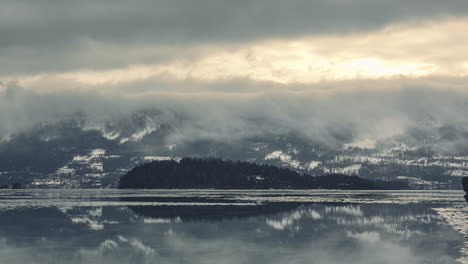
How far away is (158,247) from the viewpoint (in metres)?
75.1

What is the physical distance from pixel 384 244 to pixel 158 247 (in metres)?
29.3

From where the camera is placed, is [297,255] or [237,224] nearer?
[297,255]

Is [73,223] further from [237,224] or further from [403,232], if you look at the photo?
[403,232]

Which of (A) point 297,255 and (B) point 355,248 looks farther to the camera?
(B) point 355,248

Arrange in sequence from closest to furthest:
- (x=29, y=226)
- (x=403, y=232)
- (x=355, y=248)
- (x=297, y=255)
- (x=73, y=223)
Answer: (x=297, y=255)
(x=355, y=248)
(x=403, y=232)
(x=29, y=226)
(x=73, y=223)

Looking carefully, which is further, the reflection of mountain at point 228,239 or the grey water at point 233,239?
the reflection of mountain at point 228,239

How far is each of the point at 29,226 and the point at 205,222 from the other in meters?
31.2

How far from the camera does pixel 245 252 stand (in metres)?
70.9

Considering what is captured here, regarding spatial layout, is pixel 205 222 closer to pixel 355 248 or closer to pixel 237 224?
pixel 237 224

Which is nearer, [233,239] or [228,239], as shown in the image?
[233,239]

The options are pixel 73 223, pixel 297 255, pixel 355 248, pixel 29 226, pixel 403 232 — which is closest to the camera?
pixel 297 255

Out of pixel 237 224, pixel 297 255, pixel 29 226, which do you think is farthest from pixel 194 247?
pixel 29 226

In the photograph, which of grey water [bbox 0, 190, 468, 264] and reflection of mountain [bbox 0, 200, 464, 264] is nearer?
grey water [bbox 0, 190, 468, 264]

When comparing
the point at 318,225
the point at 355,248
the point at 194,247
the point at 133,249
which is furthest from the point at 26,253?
the point at 318,225
